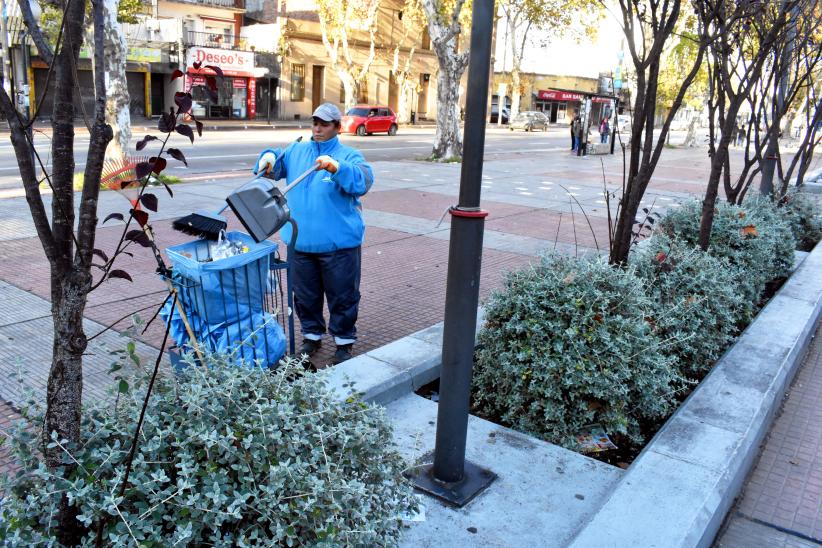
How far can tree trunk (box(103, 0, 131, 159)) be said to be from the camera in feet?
40.3

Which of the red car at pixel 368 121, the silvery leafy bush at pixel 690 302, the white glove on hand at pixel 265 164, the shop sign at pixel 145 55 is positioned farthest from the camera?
the red car at pixel 368 121

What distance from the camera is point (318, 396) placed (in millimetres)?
2297

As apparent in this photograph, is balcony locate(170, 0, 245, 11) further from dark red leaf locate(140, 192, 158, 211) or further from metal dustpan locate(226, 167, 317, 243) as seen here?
dark red leaf locate(140, 192, 158, 211)

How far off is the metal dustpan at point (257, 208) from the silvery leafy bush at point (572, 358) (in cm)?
157

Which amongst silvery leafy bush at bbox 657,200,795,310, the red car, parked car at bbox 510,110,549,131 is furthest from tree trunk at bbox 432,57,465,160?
parked car at bbox 510,110,549,131

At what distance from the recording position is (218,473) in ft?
6.31

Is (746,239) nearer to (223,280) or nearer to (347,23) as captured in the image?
(223,280)

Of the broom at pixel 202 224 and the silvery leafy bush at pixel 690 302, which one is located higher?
the broom at pixel 202 224

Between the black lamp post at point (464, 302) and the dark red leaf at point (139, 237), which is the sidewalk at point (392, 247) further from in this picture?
the black lamp post at point (464, 302)

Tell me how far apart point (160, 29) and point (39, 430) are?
37965 mm

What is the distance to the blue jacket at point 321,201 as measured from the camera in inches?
172

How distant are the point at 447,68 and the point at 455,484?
17088mm

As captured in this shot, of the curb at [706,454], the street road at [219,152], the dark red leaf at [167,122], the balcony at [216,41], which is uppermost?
the balcony at [216,41]

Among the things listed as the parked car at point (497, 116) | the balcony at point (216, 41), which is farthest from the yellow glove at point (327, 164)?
the parked car at point (497, 116)
